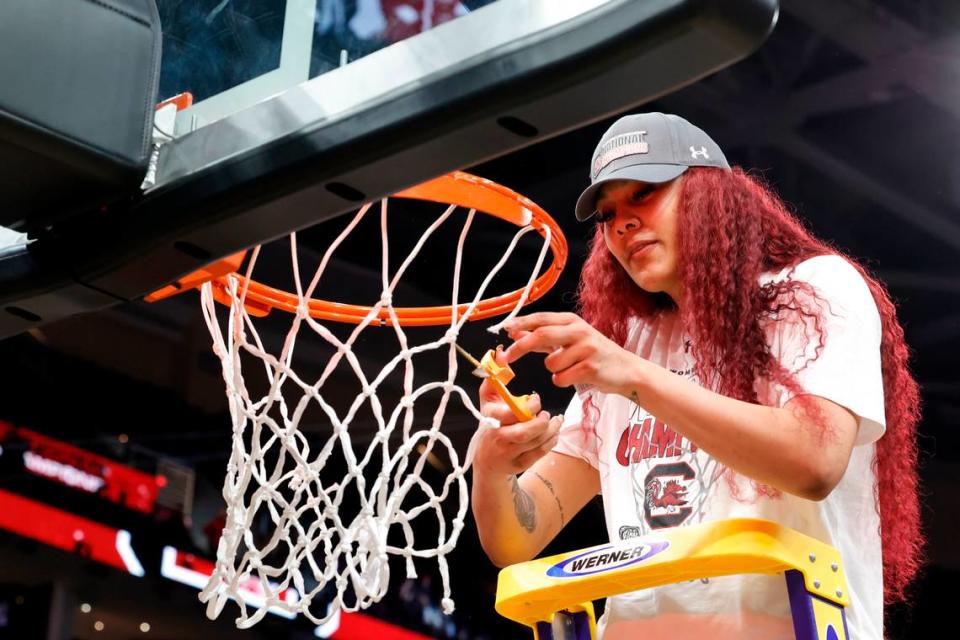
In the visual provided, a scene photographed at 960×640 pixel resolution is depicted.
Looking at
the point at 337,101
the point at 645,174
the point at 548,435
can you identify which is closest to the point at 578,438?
the point at 548,435

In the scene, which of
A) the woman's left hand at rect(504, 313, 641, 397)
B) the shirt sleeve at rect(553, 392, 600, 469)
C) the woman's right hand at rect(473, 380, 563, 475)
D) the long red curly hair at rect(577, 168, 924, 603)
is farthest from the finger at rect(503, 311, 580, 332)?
the shirt sleeve at rect(553, 392, 600, 469)

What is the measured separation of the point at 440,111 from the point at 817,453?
1.70 ft

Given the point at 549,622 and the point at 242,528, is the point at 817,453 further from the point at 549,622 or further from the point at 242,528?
the point at 242,528

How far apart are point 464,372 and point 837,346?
243 cm

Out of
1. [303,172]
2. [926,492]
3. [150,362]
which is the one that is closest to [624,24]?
[303,172]

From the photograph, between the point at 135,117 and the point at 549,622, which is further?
the point at 549,622

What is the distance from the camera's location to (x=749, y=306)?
A: 4.64 feet

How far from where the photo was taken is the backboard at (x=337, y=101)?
951 millimetres

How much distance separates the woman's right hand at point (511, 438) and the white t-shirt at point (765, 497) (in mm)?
143

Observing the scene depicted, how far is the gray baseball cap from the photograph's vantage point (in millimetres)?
1506

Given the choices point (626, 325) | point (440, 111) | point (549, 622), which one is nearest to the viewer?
point (440, 111)

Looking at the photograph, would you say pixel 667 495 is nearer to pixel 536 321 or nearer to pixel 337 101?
pixel 536 321

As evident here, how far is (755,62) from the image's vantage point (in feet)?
9.60

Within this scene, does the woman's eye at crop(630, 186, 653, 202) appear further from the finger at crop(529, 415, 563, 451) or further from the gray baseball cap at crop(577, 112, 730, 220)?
the finger at crop(529, 415, 563, 451)
